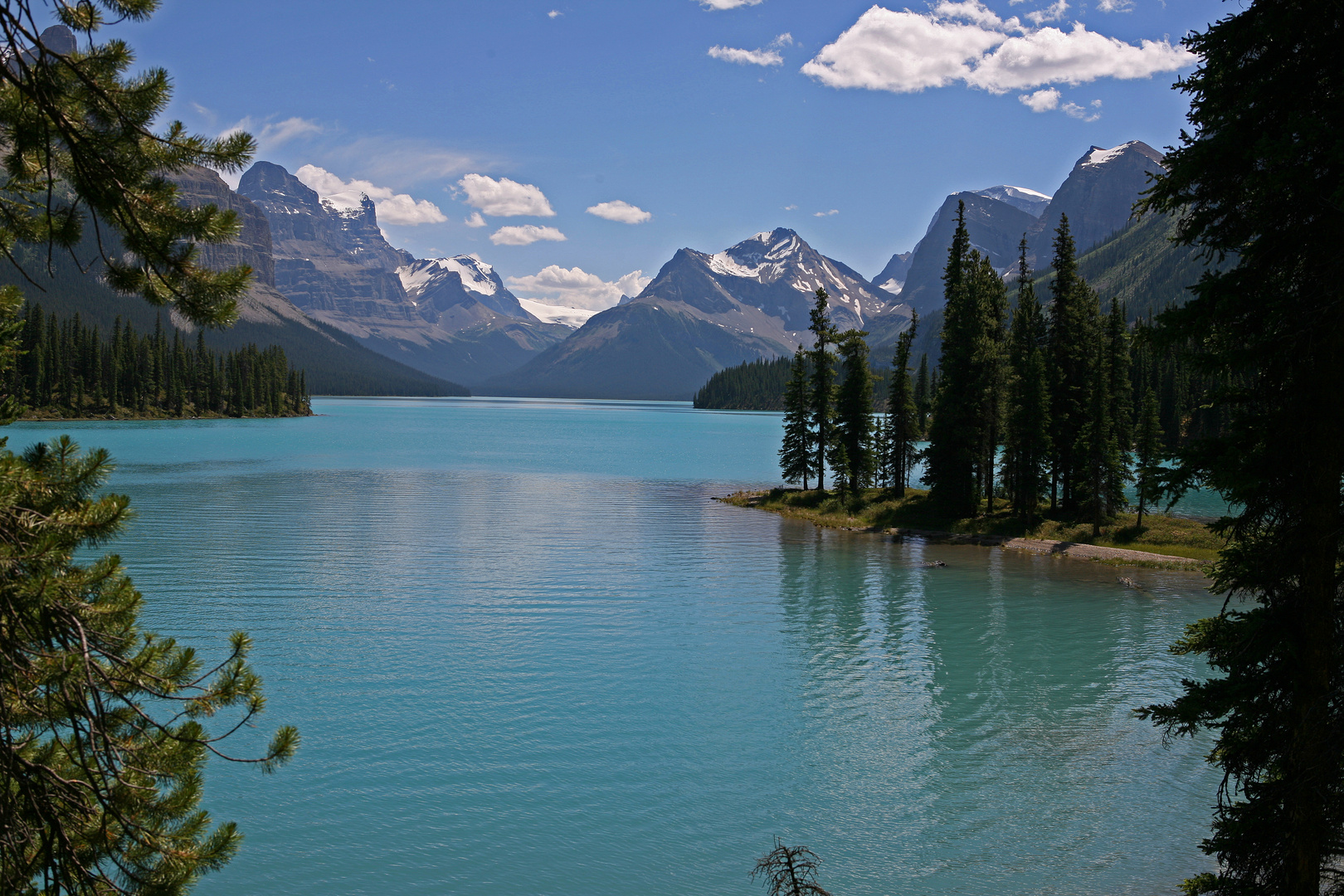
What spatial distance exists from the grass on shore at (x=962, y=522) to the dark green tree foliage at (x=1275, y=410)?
130 ft

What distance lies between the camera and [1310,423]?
35.2 feet

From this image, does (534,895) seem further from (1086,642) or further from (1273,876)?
(1086,642)

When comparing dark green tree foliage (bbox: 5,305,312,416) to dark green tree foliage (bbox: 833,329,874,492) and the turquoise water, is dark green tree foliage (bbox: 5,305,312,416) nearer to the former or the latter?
dark green tree foliage (bbox: 833,329,874,492)

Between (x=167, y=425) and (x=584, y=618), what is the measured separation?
14639 centimetres

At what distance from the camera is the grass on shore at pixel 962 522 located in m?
51.4

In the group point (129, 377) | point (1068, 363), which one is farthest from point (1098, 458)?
point (129, 377)

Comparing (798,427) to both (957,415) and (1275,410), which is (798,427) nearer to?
(957,415)

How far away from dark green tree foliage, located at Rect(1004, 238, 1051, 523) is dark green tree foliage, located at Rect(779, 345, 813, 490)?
17.4 meters

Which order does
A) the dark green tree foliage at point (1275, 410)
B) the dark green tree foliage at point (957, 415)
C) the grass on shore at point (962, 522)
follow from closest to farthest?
the dark green tree foliage at point (1275, 410), the grass on shore at point (962, 522), the dark green tree foliage at point (957, 415)

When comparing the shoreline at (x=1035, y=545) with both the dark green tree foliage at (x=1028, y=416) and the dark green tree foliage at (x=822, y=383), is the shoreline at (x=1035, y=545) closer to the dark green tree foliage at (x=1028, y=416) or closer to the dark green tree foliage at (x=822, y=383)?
the dark green tree foliage at (x=1028, y=416)

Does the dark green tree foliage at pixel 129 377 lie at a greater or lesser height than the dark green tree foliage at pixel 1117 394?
greater

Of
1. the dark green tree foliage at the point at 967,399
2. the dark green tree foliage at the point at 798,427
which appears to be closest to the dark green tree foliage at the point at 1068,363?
the dark green tree foliage at the point at 967,399

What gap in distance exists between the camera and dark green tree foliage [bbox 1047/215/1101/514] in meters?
57.3

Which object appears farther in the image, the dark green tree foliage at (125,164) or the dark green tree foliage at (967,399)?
the dark green tree foliage at (967,399)
